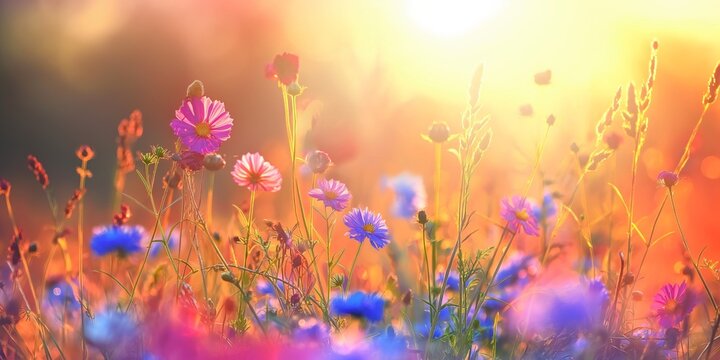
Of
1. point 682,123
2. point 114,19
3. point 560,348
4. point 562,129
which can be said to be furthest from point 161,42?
point 560,348

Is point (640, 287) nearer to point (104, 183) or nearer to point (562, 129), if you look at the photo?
point (562, 129)

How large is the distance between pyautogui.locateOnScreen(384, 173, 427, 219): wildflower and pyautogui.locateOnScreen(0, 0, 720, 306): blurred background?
72 millimetres

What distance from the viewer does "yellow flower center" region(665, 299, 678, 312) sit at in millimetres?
1057

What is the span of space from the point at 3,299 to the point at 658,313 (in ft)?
2.97

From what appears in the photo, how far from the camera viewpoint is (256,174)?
102 cm

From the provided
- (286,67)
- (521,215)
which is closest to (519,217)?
(521,215)

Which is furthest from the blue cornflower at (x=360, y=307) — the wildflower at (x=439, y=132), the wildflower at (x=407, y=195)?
the wildflower at (x=407, y=195)

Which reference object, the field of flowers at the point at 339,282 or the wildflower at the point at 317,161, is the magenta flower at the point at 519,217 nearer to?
the field of flowers at the point at 339,282

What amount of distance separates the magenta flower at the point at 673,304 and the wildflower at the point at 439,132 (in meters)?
0.36

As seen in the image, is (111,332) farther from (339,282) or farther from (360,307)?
(360,307)

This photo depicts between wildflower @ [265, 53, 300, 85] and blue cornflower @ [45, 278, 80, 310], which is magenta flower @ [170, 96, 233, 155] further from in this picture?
blue cornflower @ [45, 278, 80, 310]

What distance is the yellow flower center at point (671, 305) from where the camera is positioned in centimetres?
106

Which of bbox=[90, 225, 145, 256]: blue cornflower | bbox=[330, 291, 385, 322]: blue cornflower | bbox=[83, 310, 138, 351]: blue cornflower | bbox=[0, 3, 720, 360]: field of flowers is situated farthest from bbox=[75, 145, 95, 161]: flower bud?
bbox=[83, 310, 138, 351]: blue cornflower

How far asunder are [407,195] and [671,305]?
2.50ft
